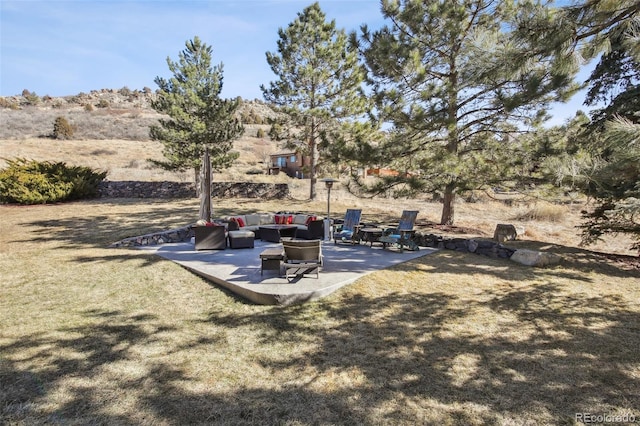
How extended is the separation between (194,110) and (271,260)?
15896mm

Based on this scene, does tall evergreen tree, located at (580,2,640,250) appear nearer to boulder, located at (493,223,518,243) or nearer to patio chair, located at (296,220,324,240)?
boulder, located at (493,223,518,243)

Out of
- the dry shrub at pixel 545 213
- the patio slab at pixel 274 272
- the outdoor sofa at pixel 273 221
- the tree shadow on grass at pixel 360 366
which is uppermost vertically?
the dry shrub at pixel 545 213

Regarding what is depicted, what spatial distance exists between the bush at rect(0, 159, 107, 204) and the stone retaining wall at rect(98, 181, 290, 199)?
1.74 meters

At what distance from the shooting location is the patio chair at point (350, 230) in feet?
31.9

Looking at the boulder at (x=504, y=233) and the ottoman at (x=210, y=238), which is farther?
the boulder at (x=504, y=233)

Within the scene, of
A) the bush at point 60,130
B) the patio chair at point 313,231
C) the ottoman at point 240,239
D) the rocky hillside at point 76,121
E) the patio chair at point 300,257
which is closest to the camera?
the patio chair at point 300,257

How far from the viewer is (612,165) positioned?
5.01 metres

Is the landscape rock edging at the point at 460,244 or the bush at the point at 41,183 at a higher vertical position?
the bush at the point at 41,183

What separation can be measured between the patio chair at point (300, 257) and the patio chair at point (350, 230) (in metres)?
3.39

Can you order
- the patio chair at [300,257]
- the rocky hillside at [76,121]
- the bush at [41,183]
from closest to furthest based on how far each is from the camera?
the patio chair at [300,257], the bush at [41,183], the rocky hillside at [76,121]

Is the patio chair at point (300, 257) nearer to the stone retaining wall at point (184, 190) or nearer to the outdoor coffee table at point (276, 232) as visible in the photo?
the outdoor coffee table at point (276, 232)

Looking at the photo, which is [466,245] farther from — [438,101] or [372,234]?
[438,101]

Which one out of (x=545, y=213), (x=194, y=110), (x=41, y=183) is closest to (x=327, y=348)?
(x=545, y=213)

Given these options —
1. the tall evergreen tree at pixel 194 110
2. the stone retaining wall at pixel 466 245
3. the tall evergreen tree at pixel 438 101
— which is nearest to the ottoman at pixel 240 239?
the stone retaining wall at pixel 466 245
